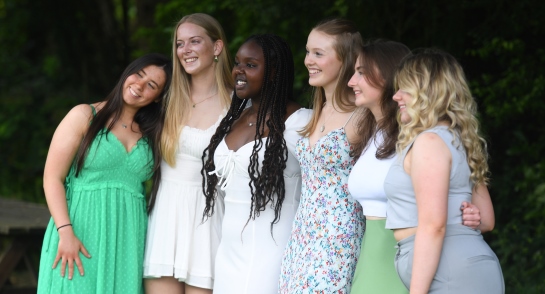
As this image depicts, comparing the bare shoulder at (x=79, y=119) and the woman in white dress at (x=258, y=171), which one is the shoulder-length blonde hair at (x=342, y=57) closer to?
the woman in white dress at (x=258, y=171)

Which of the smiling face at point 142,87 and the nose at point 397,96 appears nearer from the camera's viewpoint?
the nose at point 397,96

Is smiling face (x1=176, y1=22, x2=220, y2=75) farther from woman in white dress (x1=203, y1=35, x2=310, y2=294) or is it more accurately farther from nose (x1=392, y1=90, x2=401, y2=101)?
nose (x1=392, y1=90, x2=401, y2=101)

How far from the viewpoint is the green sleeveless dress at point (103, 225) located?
13.4 feet

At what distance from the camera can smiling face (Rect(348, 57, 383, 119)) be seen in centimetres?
344

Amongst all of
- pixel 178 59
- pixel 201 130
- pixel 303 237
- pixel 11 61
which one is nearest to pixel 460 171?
pixel 303 237

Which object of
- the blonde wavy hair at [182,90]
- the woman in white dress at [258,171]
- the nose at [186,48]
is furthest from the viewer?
the nose at [186,48]

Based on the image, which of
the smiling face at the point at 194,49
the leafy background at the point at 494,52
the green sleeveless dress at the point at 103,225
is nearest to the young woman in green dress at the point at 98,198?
the green sleeveless dress at the point at 103,225

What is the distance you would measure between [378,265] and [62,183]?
1.72 meters

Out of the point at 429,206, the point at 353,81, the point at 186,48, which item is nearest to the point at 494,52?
the point at 186,48

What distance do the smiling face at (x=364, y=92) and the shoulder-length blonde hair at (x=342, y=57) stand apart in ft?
0.72

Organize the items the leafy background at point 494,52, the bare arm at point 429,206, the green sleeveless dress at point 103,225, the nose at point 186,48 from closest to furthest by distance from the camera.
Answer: the bare arm at point 429,206
the green sleeveless dress at point 103,225
the nose at point 186,48
the leafy background at point 494,52

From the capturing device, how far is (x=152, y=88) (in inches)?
169

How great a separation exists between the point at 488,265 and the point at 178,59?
213 centimetres

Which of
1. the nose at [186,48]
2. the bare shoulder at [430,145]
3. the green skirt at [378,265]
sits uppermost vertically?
the nose at [186,48]
